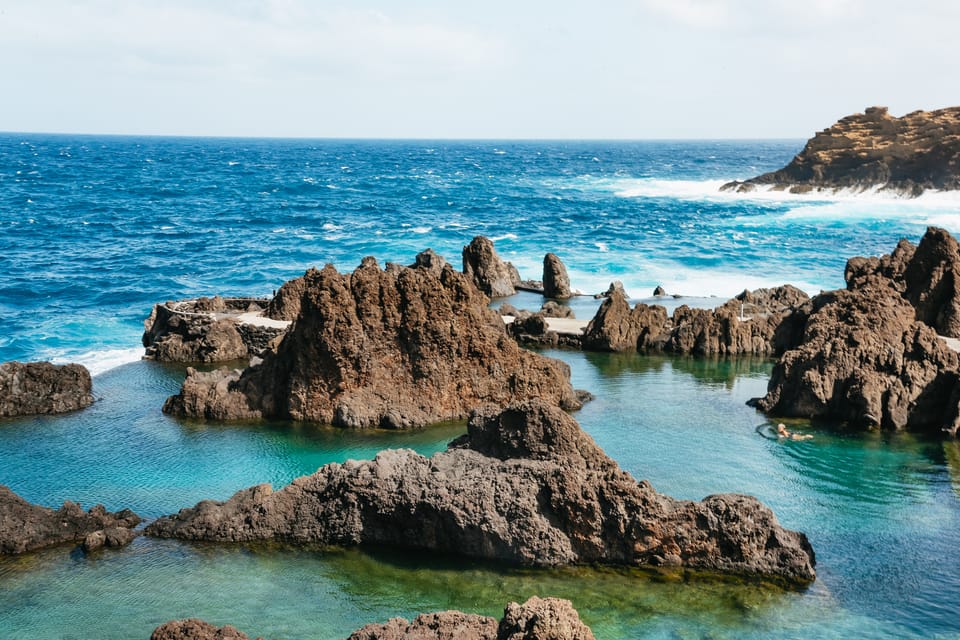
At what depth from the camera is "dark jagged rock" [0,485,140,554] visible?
63.5 ft

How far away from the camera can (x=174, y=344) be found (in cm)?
3756

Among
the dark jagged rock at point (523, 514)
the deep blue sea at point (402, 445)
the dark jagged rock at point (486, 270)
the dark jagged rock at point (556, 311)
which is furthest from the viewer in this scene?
the dark jagged rock at point (486, 270)

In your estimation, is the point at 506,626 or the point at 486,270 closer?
the point at 506,626

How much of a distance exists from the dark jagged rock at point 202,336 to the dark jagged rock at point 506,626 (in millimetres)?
24350

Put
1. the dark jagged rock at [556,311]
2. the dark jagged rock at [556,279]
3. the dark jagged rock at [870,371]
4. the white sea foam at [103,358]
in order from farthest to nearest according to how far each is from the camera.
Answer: the dark jagged rock at [556,279] → the dark jagged rock at [556,311] → the white sea foam at [103,358] → the dark jagged rock at [870,371]

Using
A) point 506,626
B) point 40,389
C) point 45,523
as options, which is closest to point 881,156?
point 40,389

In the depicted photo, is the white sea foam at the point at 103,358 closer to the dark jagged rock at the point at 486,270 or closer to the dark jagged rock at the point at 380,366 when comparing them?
the dark jagged rock at the point at 380,366

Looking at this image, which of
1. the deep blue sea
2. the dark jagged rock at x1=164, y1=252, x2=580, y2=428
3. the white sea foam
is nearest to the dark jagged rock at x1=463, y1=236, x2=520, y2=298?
the deep blue sea

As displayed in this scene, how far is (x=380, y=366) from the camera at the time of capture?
28922 millimetres

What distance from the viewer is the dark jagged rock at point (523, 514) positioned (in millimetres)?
18172

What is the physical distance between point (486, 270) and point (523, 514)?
3608 centimetres

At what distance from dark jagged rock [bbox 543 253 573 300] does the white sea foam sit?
23.3 meters

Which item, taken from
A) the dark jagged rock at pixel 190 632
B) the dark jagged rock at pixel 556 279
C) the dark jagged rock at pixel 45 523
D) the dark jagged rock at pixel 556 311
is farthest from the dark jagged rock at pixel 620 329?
the dark jagged rock at pixel 190 632

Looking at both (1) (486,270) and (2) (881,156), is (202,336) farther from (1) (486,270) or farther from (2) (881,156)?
(2) (881,156)
